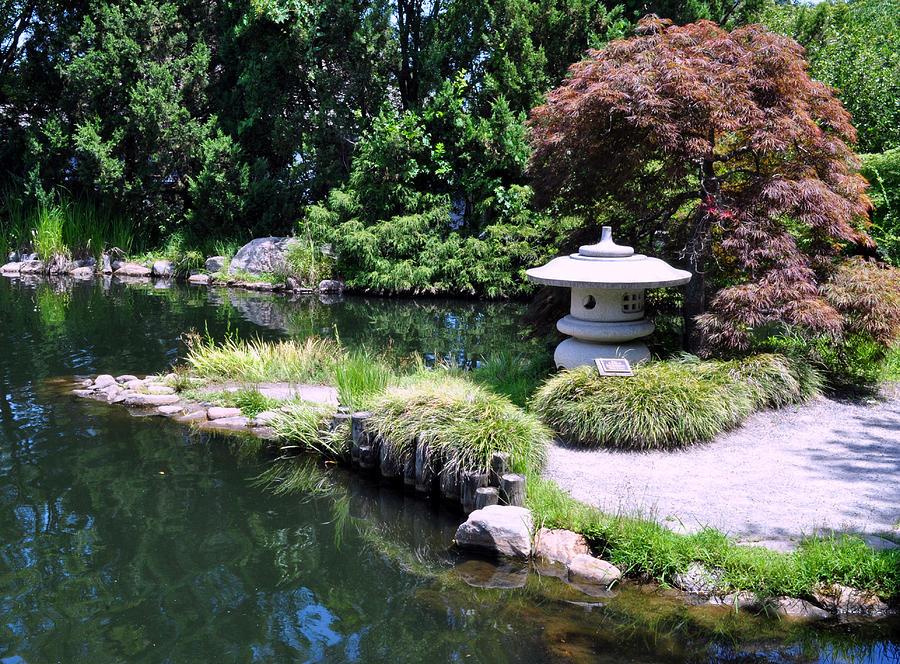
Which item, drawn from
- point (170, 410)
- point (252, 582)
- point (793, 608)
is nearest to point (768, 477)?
point (793, 608)

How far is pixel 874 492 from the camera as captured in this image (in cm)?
555

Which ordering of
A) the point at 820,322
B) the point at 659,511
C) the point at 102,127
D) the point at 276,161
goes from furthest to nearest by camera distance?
the point at 276,161, the point at 102,127, the point at 820,322, the point at 659,511

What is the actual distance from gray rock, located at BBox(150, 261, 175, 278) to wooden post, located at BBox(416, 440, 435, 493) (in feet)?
51.0

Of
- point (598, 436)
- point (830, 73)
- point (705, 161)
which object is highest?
point (830, 73)

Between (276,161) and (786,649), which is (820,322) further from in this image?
(276,161)

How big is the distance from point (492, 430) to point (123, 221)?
17.9 metres

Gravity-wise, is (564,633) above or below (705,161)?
below

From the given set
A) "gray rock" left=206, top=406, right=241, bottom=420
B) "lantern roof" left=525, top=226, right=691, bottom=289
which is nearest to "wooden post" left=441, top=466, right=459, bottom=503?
"lantern roof" left=525, top=226, right=691, bottom=289

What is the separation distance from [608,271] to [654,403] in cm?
133

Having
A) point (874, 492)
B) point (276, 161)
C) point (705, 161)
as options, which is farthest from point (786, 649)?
point (276, 161)

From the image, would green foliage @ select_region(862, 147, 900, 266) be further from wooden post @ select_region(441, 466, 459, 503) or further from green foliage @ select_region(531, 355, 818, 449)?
wooden post @ select_region(441, 466, 459, 503)

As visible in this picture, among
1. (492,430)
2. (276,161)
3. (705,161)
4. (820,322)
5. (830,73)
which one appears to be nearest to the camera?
(492,430)

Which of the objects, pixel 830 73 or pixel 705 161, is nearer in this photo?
pixel 705 161

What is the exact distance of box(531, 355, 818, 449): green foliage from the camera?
6531mm
